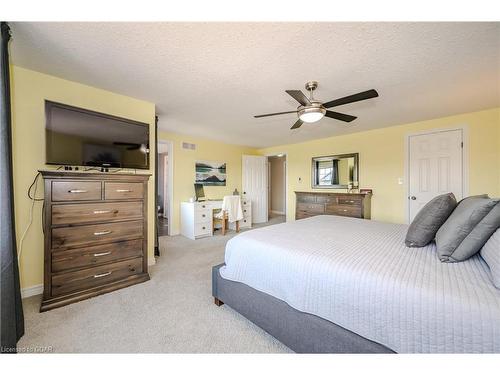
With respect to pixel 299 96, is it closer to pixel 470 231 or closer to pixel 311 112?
pixel 311 112

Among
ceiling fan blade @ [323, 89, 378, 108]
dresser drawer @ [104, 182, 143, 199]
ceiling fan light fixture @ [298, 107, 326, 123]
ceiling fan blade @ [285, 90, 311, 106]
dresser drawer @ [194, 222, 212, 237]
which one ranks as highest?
ceiling fan blade @ [285, 90, 311, 106]

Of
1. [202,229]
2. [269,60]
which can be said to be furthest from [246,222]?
[269,60]

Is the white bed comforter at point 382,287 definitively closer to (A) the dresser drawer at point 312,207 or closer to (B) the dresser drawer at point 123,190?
(B) the dresser drawer at point 123,190

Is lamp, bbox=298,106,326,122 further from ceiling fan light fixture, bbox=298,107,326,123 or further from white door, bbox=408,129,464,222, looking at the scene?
white door, bbox=408,129,464,222

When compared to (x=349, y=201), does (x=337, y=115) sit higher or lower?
higher

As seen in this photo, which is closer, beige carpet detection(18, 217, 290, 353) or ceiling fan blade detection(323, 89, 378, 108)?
A: beige carpet detection(18, 217, 290, 353)

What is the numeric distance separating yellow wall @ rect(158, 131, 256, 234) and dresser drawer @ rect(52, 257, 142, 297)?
2313 mm

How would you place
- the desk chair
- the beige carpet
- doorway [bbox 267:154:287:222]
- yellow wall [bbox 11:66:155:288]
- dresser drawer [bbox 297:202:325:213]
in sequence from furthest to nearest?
doorway [bbox 267:154:287:222] < the desk chair < dresser drawer [bbox 297:202:325:213] < yellow wall [bbox 11:66:155:288] < the beige carpet

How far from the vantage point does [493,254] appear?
1008 mm

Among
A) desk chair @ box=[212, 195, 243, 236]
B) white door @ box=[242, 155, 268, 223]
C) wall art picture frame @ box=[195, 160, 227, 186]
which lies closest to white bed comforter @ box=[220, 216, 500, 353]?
desk chair @ box=[212, 195, 243, 236]

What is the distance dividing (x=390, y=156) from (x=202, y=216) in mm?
4008

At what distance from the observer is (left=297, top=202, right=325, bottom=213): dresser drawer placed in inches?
173

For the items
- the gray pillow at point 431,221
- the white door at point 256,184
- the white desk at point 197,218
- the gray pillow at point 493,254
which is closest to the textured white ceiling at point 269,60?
the gray pillow at point 431,221

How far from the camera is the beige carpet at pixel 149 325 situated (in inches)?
54.1
